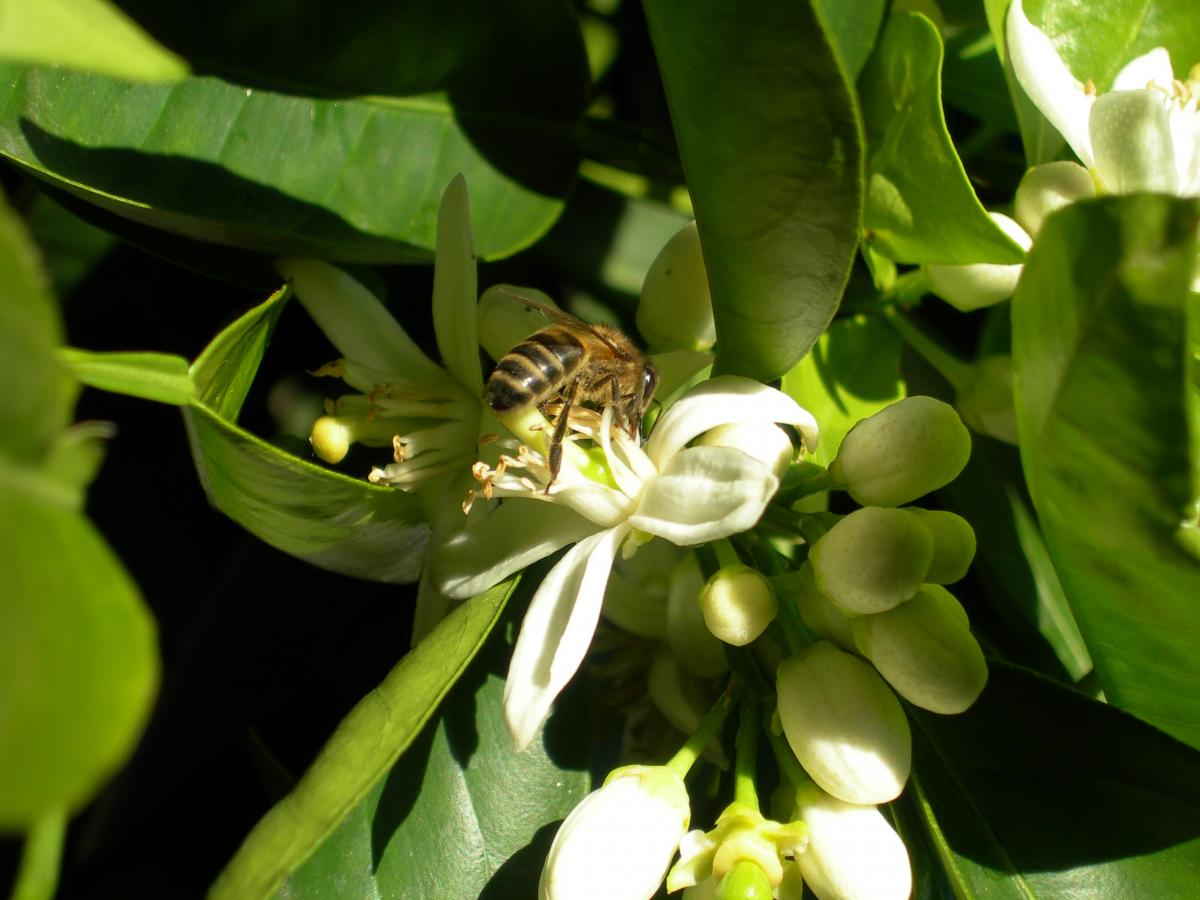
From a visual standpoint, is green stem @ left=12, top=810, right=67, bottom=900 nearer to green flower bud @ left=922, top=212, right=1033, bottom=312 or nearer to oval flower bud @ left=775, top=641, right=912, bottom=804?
oval flower bud @ left=775, top=641, right=912, bottom=804

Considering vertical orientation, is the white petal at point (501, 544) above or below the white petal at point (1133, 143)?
below

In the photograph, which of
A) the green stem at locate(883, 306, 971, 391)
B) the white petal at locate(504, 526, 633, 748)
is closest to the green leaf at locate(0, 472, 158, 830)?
the white petal at locate(504, 526, 633, 748)

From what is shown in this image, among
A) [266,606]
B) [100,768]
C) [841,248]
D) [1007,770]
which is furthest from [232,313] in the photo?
[100,768]

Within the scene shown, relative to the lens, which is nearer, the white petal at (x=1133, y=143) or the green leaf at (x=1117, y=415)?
the green leaf at (x=1117, y=415)

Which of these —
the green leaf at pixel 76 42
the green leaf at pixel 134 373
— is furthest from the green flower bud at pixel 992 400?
the green leaf at pixel 76 42

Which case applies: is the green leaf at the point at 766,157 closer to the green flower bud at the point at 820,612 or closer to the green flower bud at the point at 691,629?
the green flower bud at the point at 820,612
